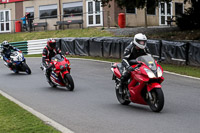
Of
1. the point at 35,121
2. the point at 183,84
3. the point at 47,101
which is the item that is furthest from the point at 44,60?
the point at 35,121

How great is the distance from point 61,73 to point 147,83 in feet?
16.1

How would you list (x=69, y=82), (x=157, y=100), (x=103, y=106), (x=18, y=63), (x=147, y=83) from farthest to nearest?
1. (x=18, y=63)
2. (x=69, y=82)
3. (x=103, y=106)
4. (x=147, y=83)
5. (x=157, y=100)

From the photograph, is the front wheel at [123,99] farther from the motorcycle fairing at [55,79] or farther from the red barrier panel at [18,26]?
the red barrier panel at [18,26]

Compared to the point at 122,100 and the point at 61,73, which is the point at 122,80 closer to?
the point at 122,100

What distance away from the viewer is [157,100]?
8.65 m

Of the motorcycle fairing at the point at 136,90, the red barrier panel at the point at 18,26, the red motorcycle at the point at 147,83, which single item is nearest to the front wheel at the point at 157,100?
the red motorcycle at the point at 147,83

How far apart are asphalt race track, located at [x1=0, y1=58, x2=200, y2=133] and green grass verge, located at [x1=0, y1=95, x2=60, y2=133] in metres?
0.52

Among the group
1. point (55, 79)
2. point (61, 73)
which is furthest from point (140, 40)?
point (55, 79)

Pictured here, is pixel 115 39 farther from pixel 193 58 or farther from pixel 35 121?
pixel 35 121

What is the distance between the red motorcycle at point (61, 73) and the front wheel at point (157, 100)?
4437 mm

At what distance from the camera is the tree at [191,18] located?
90.7 feet

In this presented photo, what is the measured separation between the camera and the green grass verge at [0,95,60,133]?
7078mm

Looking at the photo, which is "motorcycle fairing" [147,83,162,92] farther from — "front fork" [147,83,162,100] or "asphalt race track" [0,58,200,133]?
"asphalt race track" [0,58,200,133]

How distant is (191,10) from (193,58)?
10.2m
